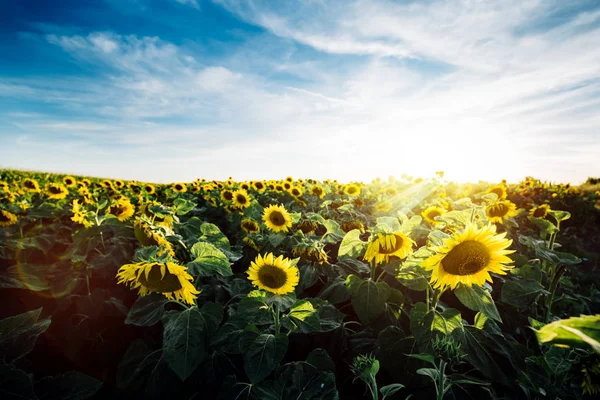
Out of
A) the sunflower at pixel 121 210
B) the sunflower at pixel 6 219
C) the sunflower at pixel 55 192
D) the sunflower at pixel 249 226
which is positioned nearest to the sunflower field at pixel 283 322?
the sunflower at pixel 121 210

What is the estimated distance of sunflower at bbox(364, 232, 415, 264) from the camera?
220 cm

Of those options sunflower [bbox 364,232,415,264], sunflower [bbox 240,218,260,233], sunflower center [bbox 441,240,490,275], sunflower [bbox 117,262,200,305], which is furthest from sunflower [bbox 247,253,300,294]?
sunflower [bbox 240,218,260,233]

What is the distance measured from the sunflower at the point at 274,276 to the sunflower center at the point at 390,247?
0.62m

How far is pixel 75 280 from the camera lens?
2906 millimetres

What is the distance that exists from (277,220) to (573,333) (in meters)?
3.77

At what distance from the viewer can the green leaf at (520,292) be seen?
7.64 ft

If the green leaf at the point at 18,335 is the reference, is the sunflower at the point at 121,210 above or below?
above

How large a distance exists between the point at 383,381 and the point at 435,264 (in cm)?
97

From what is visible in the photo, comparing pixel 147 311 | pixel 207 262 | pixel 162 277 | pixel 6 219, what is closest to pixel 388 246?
pixel 207 262

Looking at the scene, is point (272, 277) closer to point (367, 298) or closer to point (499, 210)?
point (367, 298)

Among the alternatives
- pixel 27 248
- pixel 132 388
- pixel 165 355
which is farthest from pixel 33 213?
pixel 165 355

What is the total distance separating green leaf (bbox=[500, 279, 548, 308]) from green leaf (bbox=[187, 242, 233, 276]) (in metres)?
2.00

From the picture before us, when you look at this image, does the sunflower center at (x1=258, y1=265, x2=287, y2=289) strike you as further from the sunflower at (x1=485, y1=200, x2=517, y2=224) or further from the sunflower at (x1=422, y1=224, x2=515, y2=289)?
the sunflower at (x1=485, y1=200, x2=517, y2=224)

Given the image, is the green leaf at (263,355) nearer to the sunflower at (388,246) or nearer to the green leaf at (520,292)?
the sunflower at (388,246)
